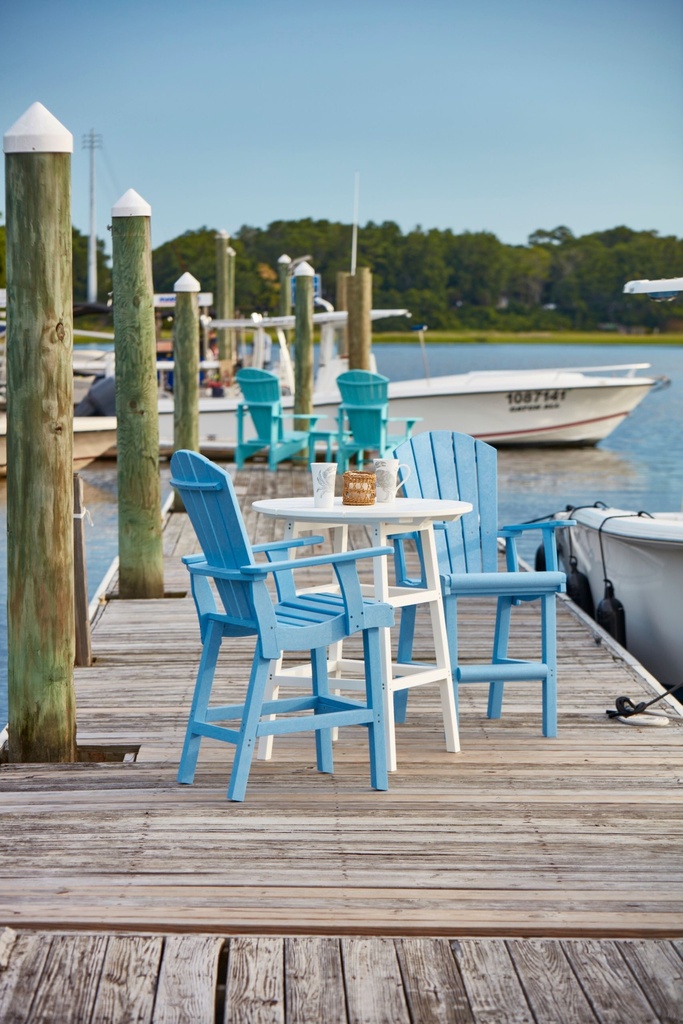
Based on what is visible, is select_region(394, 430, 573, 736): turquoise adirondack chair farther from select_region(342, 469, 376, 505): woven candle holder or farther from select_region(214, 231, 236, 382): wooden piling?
select_region(214, 231, 236, 382): wooden piling

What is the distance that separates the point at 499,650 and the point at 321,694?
978 mm

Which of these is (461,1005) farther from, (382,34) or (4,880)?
(382,34)

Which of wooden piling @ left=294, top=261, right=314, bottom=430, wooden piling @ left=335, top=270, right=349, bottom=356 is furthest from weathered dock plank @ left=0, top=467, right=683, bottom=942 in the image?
wooden piling @ left=335, top=270, right=349, bottom=356

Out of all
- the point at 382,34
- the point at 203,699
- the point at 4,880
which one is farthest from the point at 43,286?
the point at 382,34

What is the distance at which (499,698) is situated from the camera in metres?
4.70

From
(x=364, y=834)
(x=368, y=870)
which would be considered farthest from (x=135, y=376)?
(x=368, y=870)

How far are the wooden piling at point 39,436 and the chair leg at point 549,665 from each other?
1.50 m

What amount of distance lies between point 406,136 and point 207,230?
5557cm

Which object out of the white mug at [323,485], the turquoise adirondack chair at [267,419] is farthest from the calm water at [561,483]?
the white mug at [323,485]

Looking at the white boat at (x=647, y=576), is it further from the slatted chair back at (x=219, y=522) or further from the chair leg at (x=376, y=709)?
the slatted chair back at (x=219, y=522)

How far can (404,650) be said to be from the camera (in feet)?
15.6

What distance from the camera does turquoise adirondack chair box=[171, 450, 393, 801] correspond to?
367cm

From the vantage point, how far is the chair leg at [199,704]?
3.85m

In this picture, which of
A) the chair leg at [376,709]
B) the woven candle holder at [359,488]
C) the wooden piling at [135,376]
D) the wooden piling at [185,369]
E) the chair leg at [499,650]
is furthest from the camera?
the wooden piling at [185,369]
